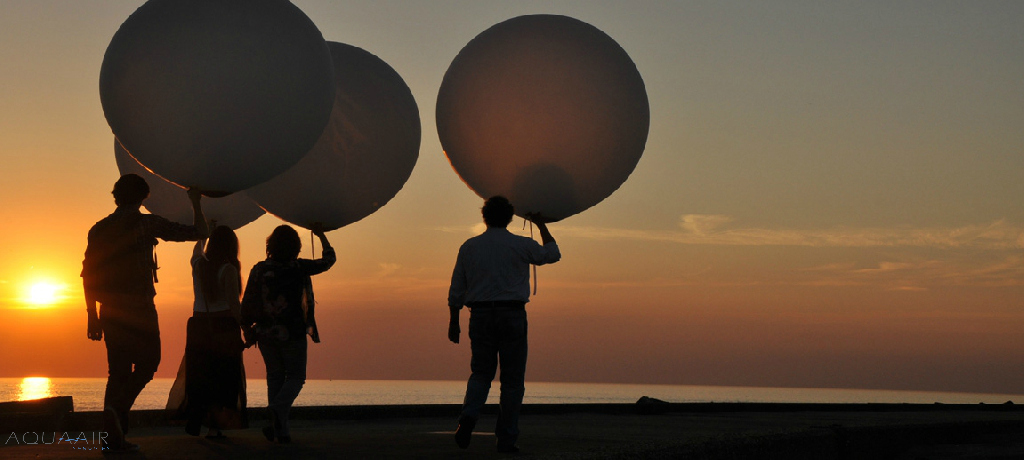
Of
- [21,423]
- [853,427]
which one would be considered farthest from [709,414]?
[21,423]

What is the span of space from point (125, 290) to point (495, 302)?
7.18 ft

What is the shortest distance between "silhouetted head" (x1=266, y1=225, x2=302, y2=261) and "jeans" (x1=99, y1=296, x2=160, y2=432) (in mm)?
1066

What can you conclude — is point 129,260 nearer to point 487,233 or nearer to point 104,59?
point 104,59

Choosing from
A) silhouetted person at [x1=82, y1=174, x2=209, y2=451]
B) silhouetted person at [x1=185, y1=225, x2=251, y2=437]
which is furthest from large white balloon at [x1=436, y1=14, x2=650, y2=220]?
silhouetted person at [x1=82, y1=174, x2=209, y2=451]

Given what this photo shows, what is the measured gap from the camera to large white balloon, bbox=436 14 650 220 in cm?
692

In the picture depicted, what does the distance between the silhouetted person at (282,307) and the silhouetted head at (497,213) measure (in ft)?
4.02

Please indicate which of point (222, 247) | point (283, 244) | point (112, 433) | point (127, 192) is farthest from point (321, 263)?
point (112, 433)

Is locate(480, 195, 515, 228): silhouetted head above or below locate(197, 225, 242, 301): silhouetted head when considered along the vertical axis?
above

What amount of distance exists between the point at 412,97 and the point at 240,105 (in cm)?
225

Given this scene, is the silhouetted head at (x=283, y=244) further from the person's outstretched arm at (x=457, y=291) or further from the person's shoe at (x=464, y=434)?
the person's shoe at (x=464, y=434)

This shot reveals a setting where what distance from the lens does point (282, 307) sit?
250 inches

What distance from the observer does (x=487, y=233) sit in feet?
20.1

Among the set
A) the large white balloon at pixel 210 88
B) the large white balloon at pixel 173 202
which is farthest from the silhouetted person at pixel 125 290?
the large white balloon at pixel 173 202

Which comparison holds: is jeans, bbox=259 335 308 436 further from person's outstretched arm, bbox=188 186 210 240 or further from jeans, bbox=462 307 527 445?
jeans, bbox=462 307 527 445
